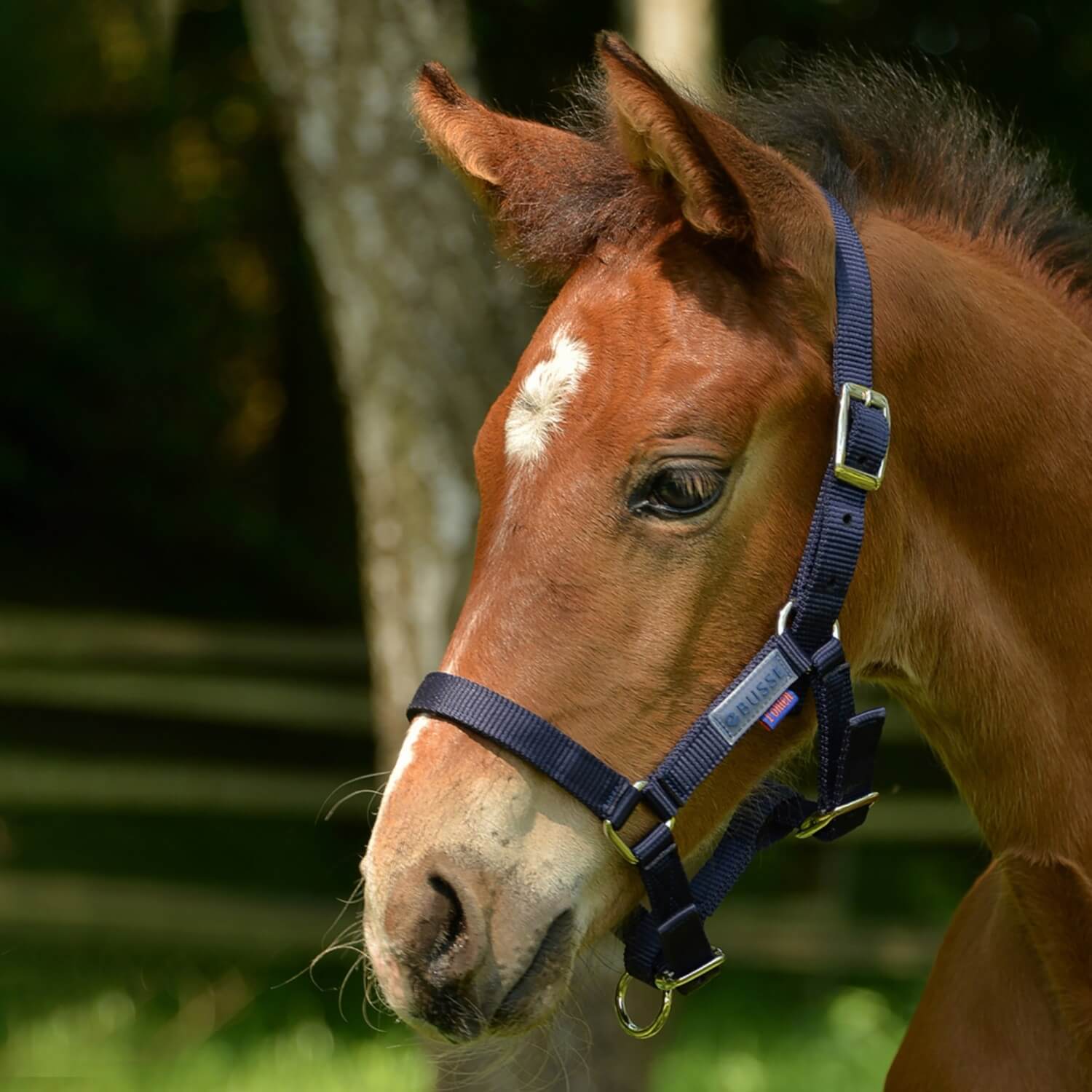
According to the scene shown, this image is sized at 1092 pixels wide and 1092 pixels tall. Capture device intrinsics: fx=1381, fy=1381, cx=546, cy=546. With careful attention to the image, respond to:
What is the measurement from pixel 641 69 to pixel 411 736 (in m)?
0.91

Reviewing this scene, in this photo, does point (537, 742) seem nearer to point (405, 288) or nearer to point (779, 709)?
point (779, 709)

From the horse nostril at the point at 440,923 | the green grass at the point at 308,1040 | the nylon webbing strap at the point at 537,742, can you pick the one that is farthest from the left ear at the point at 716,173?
the green grass at the point at 308,1040

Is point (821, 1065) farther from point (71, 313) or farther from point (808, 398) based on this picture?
point (71, 313)

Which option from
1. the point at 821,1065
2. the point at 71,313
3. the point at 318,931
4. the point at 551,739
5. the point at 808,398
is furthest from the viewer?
the point at 71,313

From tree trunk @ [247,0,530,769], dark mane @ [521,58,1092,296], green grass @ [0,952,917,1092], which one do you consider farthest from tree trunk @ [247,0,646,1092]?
dark mane @ [521,58,1092,296]

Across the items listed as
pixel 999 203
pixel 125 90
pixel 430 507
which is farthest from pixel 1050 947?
pixel 125 90

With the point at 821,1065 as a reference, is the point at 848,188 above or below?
above

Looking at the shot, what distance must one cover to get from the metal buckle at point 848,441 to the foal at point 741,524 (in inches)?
1.5

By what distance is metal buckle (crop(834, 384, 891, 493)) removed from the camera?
6.07 ft

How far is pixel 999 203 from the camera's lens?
2240mm

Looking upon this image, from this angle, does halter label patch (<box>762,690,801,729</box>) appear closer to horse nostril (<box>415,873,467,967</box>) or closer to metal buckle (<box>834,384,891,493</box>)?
metal buckle (<box>834,384,891,493</box>)

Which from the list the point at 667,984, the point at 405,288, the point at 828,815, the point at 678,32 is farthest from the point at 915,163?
the point at 678,32

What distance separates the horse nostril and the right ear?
945mm

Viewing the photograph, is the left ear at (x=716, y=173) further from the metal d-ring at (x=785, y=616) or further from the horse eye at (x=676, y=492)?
the metal d-ring at (x=785, y=616)
